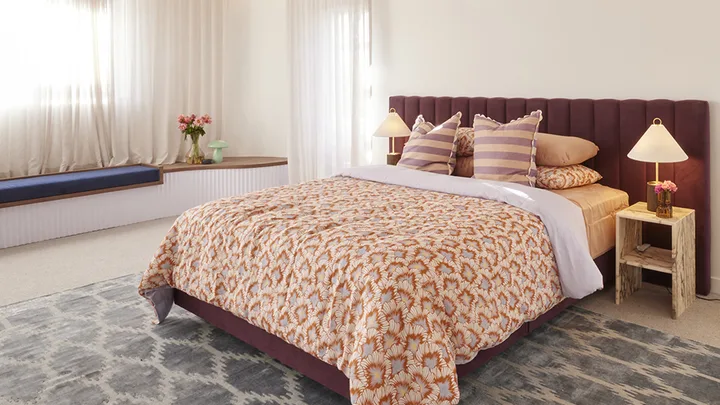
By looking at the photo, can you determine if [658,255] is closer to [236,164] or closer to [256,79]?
[236,164]

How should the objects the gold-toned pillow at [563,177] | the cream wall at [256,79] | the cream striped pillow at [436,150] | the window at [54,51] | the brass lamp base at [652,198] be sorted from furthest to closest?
the cream wall at [256,79] < the window at [54,51] < the cream striped pillow at [436,150] < the gold-toned pillow at [563,177] < the brass lamp base at [652,198]

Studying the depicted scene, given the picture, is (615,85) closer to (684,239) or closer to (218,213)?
(684,239)

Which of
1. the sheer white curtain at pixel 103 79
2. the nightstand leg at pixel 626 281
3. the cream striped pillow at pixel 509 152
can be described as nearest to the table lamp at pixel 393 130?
the cream striped pillow at pixel 509 152

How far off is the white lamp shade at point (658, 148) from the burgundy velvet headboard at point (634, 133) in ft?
0.68

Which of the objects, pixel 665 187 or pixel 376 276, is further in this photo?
pixel 665 187

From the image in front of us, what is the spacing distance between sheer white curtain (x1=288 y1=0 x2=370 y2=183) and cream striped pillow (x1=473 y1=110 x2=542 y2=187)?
1753 mm

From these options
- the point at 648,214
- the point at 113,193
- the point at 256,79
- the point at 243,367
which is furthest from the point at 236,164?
the point at 648,214

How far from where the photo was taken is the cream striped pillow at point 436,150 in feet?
12.2

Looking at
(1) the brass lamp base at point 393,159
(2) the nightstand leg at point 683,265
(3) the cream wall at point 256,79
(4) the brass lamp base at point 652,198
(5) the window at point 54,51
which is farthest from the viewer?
(3) the cream wall at point 256,79

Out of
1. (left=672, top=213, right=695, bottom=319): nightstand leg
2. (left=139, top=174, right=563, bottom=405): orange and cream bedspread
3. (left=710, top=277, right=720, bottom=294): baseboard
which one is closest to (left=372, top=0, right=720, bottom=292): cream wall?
(left=710, top=277, right=720, bottom=294): baseboard

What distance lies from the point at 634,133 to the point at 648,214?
23.8 inches

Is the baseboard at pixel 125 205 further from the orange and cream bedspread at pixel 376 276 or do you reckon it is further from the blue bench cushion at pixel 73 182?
the orange and cream bedspread at pixel 376 276

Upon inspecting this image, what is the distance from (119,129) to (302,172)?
1.77 m

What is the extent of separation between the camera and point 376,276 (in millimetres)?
1956
